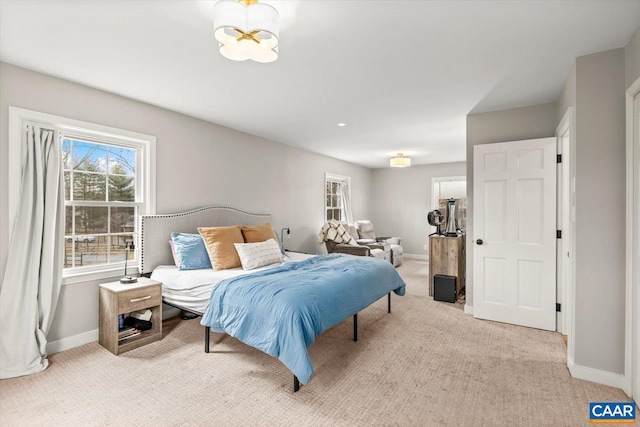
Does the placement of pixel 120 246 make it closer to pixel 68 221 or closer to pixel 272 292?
pixel 68 221

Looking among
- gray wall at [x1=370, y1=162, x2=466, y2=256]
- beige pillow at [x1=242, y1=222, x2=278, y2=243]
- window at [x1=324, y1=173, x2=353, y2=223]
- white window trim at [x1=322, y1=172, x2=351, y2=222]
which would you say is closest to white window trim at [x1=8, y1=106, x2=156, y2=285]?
beige pillow at [x1=242, y1=222, x2=278, y2=243]

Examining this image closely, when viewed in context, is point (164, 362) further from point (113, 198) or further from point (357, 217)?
point (357, 217)

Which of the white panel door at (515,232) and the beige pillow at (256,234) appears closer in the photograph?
the white panel door at (515,232)

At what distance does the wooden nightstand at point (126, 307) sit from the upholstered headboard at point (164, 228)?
416mm

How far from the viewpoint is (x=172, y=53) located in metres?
2.47

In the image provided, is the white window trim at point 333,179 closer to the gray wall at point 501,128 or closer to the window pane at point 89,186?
the gray wall at point 501,128

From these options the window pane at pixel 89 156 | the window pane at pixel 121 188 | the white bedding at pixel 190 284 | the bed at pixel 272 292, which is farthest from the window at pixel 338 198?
the window pane at pixel 89 156

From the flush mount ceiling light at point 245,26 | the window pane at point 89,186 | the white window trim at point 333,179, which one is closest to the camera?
the flush mount ceiling light at point 245,26

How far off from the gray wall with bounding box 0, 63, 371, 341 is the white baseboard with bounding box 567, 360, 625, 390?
4164 millimetres

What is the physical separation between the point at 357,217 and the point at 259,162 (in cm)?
386

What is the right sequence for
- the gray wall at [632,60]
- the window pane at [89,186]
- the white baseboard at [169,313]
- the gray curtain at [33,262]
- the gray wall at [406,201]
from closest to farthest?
1. the gray wall at [632,60]
2. the gray curtain at [33,262]
3. the window pane at [89,186]
4. the white baseboard at [169,313]
5. the gray wall at [406,201]

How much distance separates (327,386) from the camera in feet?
7.80

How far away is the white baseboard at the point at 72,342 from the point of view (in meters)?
2.91

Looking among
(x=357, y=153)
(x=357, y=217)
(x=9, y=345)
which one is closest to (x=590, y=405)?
(x=9, y=345)
